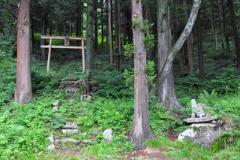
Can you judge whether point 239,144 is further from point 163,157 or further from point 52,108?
point 52,108

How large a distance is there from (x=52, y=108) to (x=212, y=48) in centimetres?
1937

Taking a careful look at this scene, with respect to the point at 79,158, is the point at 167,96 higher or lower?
higher

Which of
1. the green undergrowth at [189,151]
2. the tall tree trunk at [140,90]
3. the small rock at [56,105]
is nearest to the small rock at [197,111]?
the green undergrowth at [189,151]

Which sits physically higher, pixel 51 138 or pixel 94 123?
pixel 94 123

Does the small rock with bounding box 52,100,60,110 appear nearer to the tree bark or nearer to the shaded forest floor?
the shaded forest floor

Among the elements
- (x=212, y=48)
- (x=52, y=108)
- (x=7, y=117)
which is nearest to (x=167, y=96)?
(x=52, y=108)

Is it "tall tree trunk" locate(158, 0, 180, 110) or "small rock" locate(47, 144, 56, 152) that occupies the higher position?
"tall tree trunk" locate(158, 0, 180, 110)

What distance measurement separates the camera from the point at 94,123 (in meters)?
7.75

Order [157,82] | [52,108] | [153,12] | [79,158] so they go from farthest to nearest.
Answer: [153,12], [157,82], [52,108], [79,158]

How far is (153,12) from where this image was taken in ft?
56.3

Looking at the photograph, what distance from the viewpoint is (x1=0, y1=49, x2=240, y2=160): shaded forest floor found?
20.4 ft

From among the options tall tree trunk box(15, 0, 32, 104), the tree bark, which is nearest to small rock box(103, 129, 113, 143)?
the tree bark

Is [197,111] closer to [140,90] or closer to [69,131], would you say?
[140,90]

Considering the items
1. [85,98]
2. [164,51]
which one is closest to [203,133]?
[164,51]
